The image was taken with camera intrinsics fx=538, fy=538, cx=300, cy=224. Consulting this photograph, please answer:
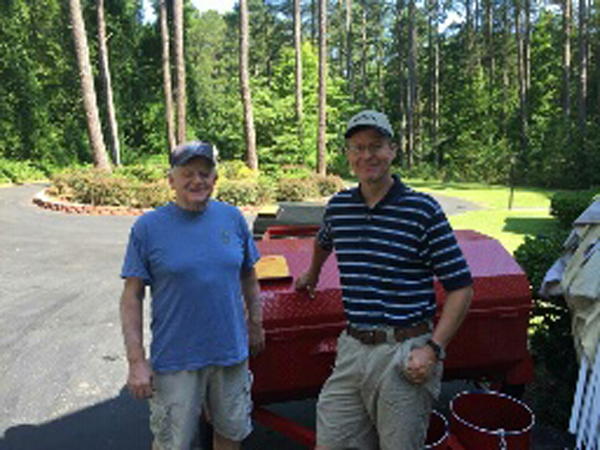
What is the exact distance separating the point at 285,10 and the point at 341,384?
183 ft

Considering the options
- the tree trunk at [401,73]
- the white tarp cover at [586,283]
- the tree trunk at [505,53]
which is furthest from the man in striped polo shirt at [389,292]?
the tree trunk at [401,73]

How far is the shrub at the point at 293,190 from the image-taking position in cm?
1973

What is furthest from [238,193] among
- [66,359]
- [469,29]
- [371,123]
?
[469,29]

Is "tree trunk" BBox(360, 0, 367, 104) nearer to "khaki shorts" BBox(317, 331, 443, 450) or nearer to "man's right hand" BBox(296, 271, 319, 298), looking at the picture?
"man's right hand" BBox(296, 271, 319, 298)

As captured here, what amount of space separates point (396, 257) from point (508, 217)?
1365cm

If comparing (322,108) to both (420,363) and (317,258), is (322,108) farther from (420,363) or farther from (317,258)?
(420,363)

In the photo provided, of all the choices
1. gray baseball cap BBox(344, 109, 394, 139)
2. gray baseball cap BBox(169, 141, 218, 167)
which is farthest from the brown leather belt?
gray baseball cap BBox(169, 141, 218, 167)

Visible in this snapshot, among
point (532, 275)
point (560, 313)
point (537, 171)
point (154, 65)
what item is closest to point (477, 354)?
point (560, 313)

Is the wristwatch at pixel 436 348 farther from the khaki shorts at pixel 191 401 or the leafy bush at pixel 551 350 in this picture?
the leafy bush at pixel 551 350

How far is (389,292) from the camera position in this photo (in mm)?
2373

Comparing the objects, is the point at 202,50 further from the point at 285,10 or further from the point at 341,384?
the point at 341,384

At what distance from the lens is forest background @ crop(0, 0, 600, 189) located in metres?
29.8

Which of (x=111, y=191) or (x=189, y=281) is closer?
(x=189, y=281)

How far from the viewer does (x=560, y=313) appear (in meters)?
3.90
